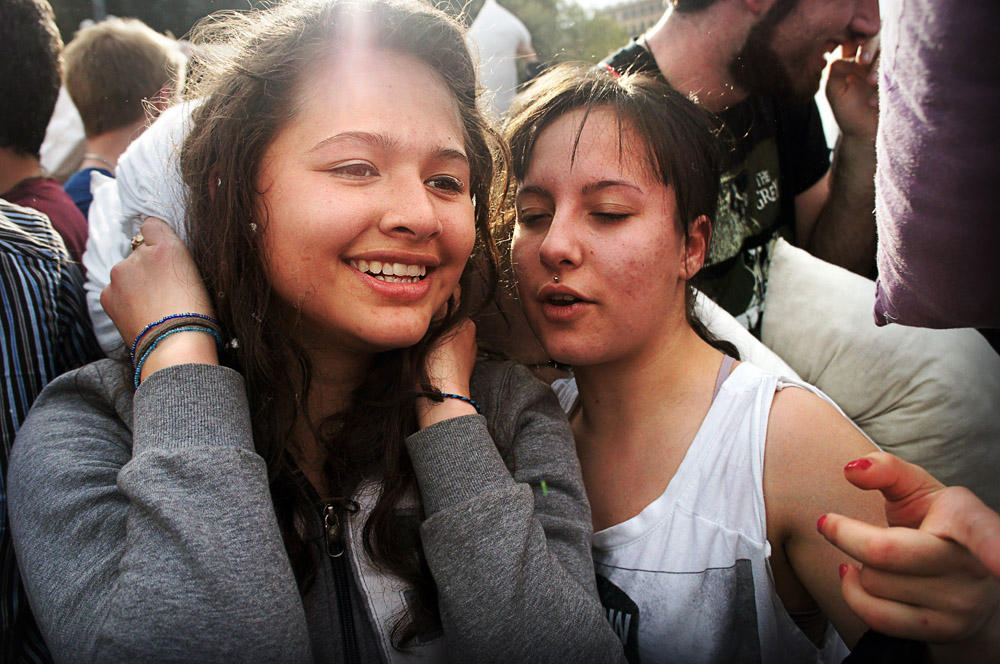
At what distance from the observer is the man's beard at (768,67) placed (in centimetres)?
208

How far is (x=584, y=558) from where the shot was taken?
123cm

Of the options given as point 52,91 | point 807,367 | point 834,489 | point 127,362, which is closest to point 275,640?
point 127,362

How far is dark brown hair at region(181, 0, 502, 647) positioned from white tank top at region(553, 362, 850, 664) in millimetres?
438

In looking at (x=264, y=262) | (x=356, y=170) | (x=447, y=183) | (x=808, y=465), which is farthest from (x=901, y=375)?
(x=264, y=262)

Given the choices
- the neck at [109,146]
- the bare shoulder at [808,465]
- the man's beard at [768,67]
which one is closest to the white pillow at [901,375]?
the bare shoulder at [808,465]

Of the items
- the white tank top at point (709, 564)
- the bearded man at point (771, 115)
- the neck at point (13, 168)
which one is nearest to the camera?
the white tank top at point (709, 564)

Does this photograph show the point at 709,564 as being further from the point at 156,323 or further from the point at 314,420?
the point at 156,323

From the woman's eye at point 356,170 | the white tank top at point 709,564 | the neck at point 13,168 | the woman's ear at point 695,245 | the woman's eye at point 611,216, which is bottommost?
the white tank top at point 709,564

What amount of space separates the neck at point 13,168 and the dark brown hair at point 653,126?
4.40 feet

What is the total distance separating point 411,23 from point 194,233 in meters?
0.67

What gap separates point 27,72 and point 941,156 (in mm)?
2024

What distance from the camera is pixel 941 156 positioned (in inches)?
25.9

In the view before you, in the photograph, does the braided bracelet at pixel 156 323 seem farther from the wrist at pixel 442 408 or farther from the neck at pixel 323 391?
the wrist at pixel 442 408

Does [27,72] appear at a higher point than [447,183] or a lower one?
higher
